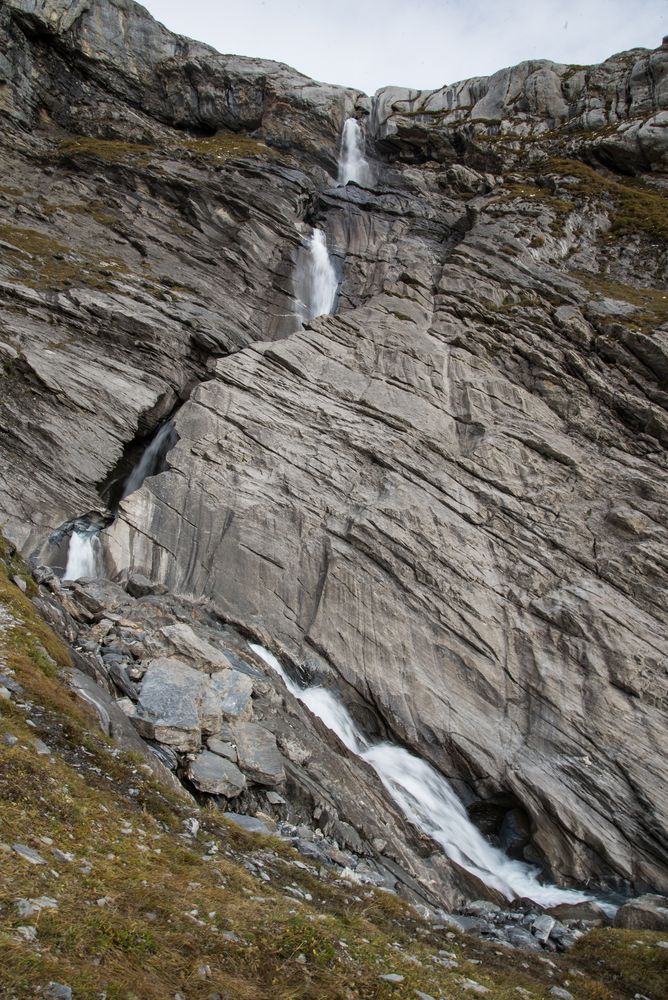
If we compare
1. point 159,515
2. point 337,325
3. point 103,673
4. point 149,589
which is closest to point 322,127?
point 337,325

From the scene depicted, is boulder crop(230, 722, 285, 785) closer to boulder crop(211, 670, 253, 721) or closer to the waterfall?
boulder crop(211, 670, 253, 721)

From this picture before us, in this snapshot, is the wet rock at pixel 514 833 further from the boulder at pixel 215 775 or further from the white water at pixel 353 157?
the white water at pixel 353 157

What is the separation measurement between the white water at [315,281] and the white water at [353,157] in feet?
54.3

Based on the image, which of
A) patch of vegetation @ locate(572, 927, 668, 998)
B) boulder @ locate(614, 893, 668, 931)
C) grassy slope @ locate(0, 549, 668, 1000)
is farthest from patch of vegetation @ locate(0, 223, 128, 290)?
boulder @ locate(614, 893, 668, 931)

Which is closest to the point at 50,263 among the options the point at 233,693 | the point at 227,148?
the point at 227,148

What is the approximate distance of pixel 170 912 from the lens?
7.98m

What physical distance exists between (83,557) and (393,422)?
1840cm

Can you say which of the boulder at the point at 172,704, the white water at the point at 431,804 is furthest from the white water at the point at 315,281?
the boulder at the point at 172,704

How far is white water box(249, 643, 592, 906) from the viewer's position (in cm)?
2075

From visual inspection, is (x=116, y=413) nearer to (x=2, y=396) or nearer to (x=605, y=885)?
(x=2, y=396)

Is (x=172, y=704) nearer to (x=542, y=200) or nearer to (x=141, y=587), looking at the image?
(x=141, y=587)

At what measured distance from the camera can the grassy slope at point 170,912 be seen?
260 inches

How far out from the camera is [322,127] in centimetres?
7181

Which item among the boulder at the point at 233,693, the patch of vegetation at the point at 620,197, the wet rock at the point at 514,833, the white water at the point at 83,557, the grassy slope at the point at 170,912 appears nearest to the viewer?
the grassy slope at the point at 170,912
